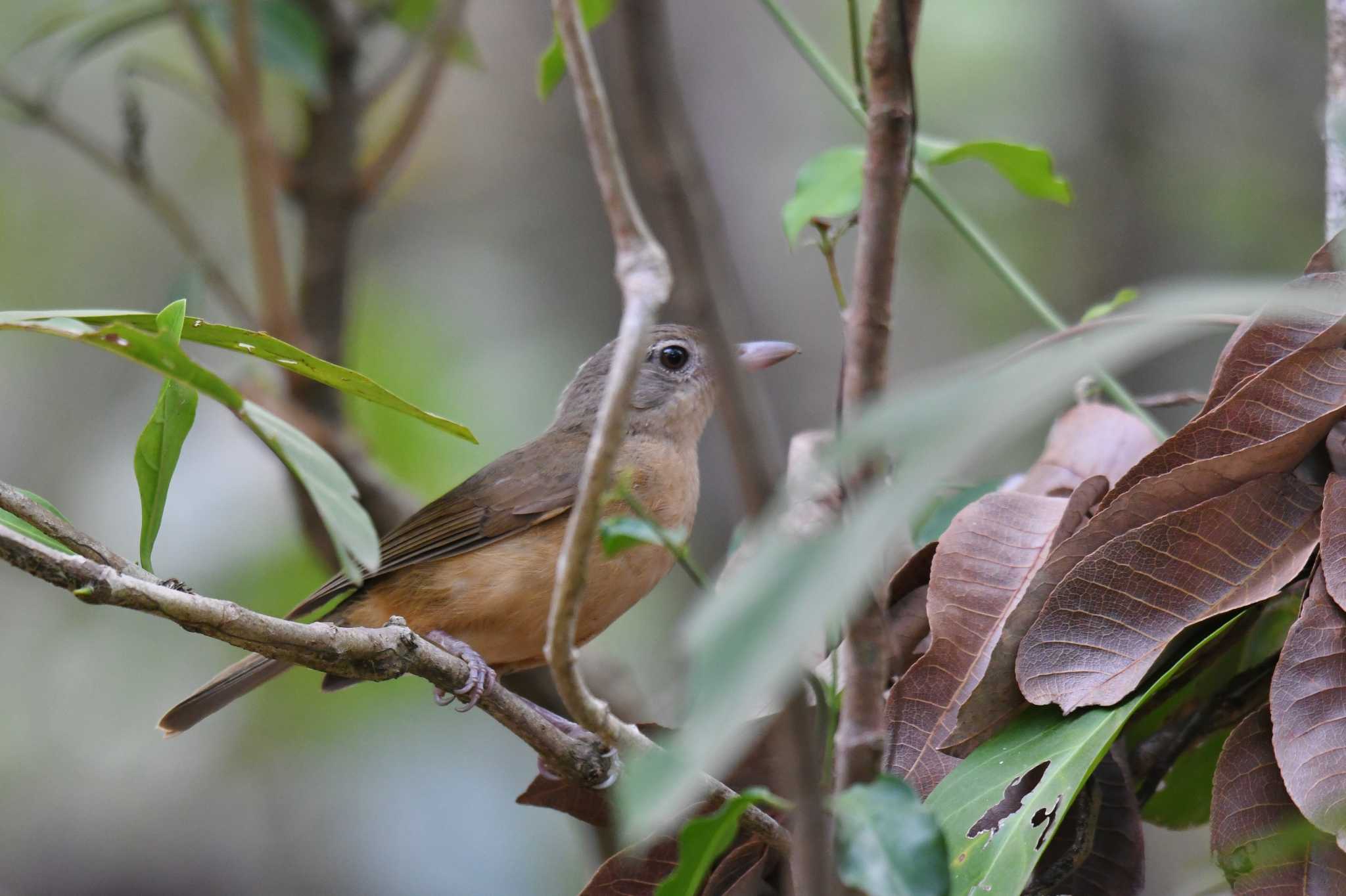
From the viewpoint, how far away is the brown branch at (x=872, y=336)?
1267 millimetres

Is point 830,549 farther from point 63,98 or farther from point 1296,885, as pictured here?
point 63,98

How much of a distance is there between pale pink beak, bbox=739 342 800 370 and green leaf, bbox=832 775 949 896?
2.64 meters

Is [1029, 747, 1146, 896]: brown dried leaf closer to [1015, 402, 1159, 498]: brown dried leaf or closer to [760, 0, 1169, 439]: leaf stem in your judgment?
[1015, 402, 1159, 498]: brown dried leaf

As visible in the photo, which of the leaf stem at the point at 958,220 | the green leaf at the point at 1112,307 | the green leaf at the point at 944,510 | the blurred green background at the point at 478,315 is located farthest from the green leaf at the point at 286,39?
the green leaf at the point at 1112,307

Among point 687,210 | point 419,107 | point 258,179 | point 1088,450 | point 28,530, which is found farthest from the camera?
point 419,107

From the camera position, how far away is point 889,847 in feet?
4.12

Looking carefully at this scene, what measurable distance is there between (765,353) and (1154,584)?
206 cm

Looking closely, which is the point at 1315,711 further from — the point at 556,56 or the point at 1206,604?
the point at 556,56

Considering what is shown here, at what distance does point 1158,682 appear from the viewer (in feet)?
6.11

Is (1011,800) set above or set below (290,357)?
below

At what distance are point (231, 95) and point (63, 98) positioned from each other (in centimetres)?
476

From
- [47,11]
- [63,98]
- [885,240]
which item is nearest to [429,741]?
[47,11]

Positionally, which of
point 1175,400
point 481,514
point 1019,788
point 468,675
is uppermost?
point 468,675

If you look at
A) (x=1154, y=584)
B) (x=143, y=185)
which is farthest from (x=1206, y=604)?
(x=143, y=185)
